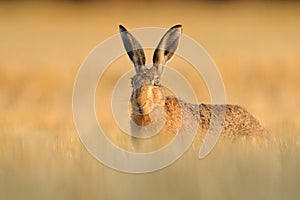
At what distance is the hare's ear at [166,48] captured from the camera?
5.92 metres

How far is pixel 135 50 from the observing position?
19.6 ft

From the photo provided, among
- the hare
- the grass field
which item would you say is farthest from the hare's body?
the grass field

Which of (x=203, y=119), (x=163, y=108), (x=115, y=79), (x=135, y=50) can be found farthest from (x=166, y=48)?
(x=115, y=79)

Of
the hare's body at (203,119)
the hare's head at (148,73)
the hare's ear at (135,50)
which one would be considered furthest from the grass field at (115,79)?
the hare's ear at (135,50)

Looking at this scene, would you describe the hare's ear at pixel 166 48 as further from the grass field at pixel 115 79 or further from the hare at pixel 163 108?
the grass field at pixel 115 79

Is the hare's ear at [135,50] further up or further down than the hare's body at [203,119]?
further up

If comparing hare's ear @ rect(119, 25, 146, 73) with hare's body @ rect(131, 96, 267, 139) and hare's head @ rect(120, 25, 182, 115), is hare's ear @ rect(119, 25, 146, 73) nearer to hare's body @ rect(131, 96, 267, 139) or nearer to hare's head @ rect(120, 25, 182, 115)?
hare's head @ rect(120, 25, 182, 115)

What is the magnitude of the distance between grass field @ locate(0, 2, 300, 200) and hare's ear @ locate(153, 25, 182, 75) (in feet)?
2.15

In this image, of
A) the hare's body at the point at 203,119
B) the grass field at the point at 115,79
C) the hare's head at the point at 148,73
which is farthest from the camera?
the hare's body at the point at 203,119

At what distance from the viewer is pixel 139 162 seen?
14.7 ft

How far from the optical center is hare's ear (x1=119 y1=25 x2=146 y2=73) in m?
5.96

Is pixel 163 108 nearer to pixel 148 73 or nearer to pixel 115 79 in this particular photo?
pixel 148 73

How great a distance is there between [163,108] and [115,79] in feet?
14.6

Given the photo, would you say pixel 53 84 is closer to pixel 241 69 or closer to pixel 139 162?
pixel 241 69
